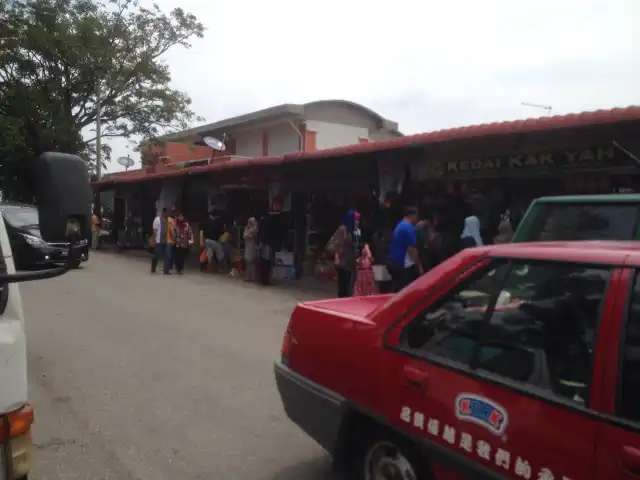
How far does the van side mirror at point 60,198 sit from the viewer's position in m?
2.35

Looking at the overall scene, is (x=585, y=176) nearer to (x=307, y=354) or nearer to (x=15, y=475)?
(x=307, y=354)

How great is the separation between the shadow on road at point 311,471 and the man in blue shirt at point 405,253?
4214 mm

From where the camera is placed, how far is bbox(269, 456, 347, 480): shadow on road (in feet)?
11.8

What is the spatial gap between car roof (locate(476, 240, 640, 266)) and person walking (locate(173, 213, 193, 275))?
1257cm

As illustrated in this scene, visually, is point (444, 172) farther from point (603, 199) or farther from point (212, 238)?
point (212, 238)

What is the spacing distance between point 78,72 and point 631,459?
89.8 feet

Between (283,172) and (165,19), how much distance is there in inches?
701

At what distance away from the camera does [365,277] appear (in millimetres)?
9547

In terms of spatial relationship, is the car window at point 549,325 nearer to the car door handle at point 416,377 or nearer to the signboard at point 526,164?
the car door handle at point 416,377

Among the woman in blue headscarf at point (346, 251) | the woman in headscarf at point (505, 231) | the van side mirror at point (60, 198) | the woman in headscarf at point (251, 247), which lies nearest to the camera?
the van side mirror at point (60, 198)

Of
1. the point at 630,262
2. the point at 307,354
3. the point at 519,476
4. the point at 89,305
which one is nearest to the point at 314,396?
the point at 307,354

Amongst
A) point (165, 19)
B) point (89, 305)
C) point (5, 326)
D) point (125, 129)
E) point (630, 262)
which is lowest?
point (89, 305)

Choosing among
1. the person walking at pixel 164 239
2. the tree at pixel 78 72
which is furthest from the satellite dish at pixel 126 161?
the person walking at pixel 164 239

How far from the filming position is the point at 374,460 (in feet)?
9.55
